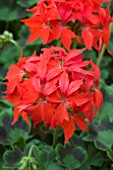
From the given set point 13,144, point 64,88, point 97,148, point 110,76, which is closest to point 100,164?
point 97,148

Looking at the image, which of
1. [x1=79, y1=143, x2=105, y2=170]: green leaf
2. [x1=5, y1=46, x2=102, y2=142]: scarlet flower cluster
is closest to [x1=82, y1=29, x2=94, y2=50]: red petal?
[x1=5, y1=46, x2=102, y2=142]: scarlet flower cluster

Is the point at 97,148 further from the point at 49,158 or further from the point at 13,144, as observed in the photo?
the point at 13,144

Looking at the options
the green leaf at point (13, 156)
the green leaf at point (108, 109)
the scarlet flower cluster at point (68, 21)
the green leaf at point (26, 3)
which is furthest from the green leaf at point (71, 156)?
the green leaf at point (26, 3)

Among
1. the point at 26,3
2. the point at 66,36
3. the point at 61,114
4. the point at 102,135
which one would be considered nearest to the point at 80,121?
the point at 61,114

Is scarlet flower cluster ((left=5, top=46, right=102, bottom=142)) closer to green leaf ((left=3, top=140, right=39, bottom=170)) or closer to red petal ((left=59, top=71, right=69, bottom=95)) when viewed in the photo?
red petal ((left=59, top=71, right=69, bottom=95))

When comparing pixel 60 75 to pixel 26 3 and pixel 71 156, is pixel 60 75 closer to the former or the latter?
pixel 71 156
